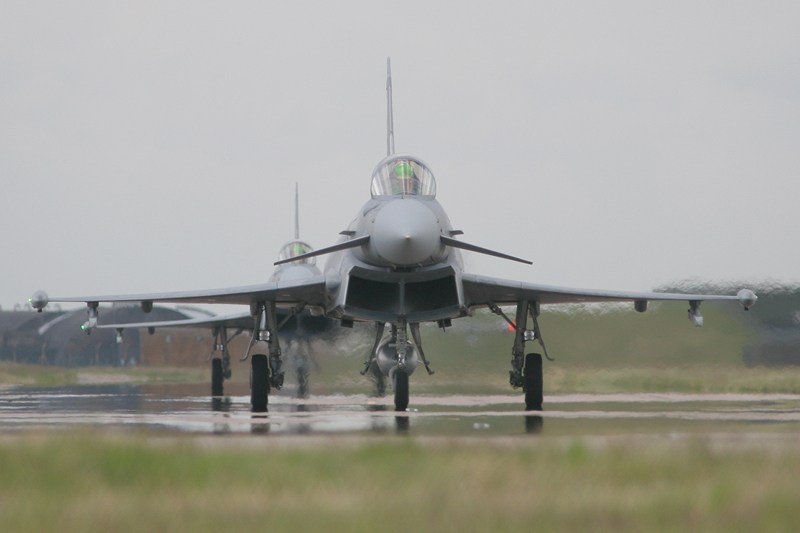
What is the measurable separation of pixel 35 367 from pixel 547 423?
2831 centimetres

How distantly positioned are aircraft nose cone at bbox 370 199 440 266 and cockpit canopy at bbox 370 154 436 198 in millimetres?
802

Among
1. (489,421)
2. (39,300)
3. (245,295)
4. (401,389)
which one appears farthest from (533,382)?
(39,300)

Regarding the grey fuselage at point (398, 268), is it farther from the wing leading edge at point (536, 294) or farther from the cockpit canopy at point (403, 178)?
the wing leading edge at point (536, 294)

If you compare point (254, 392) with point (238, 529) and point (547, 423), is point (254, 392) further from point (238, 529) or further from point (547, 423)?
point (238, 529)

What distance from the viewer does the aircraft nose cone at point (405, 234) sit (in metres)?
11.4

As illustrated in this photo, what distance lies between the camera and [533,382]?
14.0 m

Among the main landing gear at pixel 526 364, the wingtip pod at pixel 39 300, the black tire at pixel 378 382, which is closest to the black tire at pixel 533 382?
the main landing gear at pixel 526 364

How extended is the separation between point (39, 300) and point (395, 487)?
9871 millimetres

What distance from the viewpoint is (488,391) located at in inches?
746

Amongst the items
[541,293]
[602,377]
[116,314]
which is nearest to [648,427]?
[541,293]

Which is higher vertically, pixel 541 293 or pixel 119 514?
pixel 541 293

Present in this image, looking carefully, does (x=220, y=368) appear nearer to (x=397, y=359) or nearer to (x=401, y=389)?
(x=397, y=359)

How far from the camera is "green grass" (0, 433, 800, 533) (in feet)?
13.3

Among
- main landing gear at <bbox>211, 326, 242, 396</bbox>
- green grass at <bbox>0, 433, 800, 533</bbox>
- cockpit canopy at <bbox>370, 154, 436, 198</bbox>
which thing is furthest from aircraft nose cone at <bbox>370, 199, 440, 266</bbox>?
main landing gear at <bbox>211, 326, 242, 396</bbox>
